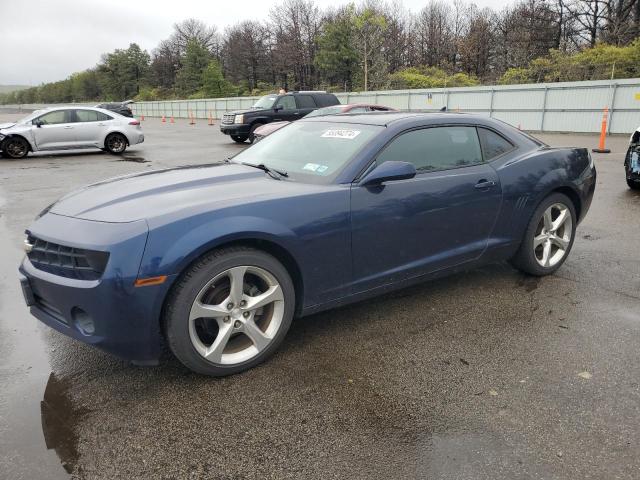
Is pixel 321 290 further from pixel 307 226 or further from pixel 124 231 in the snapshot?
pixel 124 231

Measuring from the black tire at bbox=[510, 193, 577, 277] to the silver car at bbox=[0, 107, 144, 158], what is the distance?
14328mm

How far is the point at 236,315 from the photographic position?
2924 millimetres

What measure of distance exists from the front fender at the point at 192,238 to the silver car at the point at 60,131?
14.4m

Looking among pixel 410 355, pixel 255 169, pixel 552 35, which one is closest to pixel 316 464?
pixel 410 355

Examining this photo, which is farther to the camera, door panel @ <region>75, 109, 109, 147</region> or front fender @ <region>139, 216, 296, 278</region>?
door panel @ <region>75, 109, 109, 147</region>

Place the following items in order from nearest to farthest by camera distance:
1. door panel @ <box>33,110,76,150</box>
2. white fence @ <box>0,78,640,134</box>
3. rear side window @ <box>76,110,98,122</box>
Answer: door panel @ <box>33,110,76,150</box> → rear side window @ <box>76,110,98,122</box> → white fence @ <box>0,78,640,134</box>

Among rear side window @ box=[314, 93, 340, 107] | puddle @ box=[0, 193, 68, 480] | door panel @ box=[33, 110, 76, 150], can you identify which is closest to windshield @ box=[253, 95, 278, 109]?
rear side window @ box=[314, 93, 340, 107]

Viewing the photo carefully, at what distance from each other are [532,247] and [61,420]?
375 centimetres

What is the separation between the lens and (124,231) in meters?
2.63

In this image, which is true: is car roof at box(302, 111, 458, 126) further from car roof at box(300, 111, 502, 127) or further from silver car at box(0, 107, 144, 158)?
silver car at box(0, 107, 144, 158)

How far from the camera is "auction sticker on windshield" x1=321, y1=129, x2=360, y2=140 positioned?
3.72m

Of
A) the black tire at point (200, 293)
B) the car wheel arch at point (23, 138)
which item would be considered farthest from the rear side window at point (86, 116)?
the black tire at point (200, 293)

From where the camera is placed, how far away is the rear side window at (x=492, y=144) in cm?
415

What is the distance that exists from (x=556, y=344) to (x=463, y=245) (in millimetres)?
975
